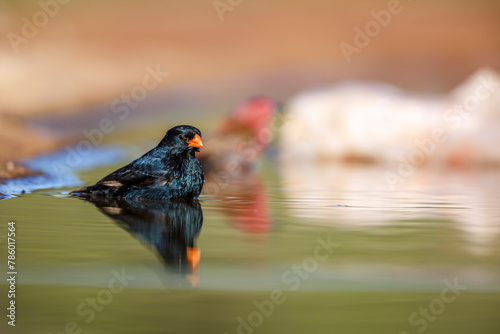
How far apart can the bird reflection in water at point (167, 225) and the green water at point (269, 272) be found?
0.04 metres

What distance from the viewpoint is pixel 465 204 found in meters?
5.86

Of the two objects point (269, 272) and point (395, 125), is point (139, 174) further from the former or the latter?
point (395, 125)

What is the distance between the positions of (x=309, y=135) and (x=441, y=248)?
850 centimetres

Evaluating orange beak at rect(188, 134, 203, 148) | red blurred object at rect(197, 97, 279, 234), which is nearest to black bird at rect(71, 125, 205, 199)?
orange beak at rect(188, 134, 203, 148)

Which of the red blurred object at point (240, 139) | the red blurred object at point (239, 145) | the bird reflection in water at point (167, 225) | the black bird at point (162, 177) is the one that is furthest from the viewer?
the red blurred object at point (240, 139)

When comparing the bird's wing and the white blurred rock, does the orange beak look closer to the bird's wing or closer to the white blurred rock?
the bird's wing

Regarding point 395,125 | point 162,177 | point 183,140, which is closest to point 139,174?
point 162,177

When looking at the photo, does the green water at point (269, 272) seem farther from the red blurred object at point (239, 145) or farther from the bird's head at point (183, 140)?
the red blurred object at point (239, 145)

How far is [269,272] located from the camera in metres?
3.13

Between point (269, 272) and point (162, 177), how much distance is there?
3.01m

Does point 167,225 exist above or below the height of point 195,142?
below

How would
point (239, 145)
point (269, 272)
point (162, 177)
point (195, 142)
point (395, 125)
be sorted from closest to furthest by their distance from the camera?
point (269, 272) < point (162, 177) < point (195, 142) < point (239, 145) < point (395, 125)

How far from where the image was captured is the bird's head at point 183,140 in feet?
20.8

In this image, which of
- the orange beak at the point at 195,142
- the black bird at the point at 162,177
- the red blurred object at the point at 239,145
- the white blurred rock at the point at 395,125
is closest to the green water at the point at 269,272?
Answer: the black bird at the point at 162,177
